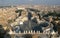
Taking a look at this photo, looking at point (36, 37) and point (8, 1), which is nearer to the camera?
point (36, 37)

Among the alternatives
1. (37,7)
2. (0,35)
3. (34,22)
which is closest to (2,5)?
(37,7)

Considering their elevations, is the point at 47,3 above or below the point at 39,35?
below

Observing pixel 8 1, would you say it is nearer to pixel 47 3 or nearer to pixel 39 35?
pixel 47 3

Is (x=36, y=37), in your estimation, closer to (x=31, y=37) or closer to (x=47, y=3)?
(x=31, y=37)

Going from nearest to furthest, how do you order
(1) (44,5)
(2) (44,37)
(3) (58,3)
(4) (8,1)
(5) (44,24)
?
(2) (44,37), (5) (44,24), (3) (58,3), (4) (8,1), (1) (44,5)

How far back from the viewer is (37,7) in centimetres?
2653

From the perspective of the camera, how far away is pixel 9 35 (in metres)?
11.4

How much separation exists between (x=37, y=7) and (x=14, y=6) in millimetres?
2687

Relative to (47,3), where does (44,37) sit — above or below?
above

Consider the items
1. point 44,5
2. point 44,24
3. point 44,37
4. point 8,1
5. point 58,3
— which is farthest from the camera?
point 44,5

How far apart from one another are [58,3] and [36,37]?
1142 centimetres

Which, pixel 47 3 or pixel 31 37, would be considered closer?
pixel 31 37

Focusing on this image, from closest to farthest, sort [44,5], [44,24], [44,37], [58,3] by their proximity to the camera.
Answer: [44,37] → [44,24] → [58,3] → [44,5]

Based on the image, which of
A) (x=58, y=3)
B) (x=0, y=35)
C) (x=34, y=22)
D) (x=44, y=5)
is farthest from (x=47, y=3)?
(x=0, y=35)
